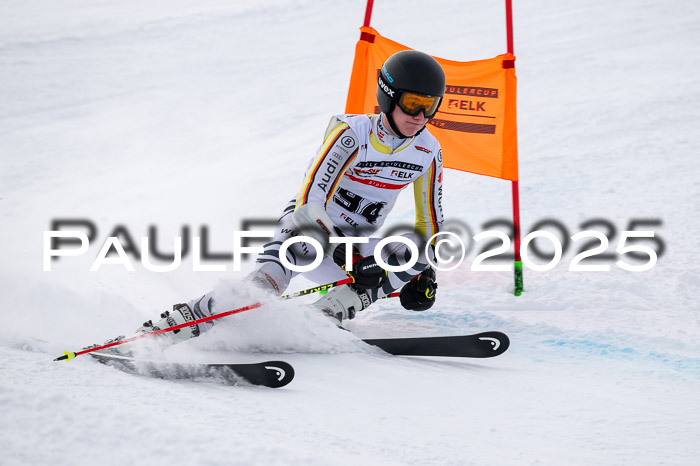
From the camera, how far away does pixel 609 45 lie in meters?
12.4

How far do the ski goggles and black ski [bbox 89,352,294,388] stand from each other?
156 centimetres

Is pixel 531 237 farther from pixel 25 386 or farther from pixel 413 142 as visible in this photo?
pixel 25 386

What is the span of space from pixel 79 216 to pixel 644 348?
219 inches

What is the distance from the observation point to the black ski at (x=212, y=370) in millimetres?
2834

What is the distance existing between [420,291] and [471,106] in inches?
65.6

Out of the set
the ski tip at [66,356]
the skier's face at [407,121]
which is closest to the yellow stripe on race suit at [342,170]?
the skier's face at [407,121]

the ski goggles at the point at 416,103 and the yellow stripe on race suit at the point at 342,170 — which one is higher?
the ski goggles at the point at 416,103

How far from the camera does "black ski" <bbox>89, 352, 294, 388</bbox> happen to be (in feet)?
9.30

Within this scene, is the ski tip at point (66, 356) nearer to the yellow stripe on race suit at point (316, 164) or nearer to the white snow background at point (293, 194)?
the white snow background at point (293, 194)

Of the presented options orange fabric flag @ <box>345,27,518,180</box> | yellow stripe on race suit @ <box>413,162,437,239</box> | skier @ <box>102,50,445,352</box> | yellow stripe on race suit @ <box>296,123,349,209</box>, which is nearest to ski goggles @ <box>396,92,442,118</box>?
skier @ <box>102,50,445,352</box>

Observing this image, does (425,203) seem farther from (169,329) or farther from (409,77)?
(169,329)

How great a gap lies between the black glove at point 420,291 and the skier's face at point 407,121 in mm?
903

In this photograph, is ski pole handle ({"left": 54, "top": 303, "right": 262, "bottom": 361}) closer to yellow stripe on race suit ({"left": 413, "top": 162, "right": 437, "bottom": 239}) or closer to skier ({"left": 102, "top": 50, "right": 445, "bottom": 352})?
skier ({"left": 102, "top": 50, "right": 445, "bottom": 352})

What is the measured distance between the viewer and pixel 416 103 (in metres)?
3.60
